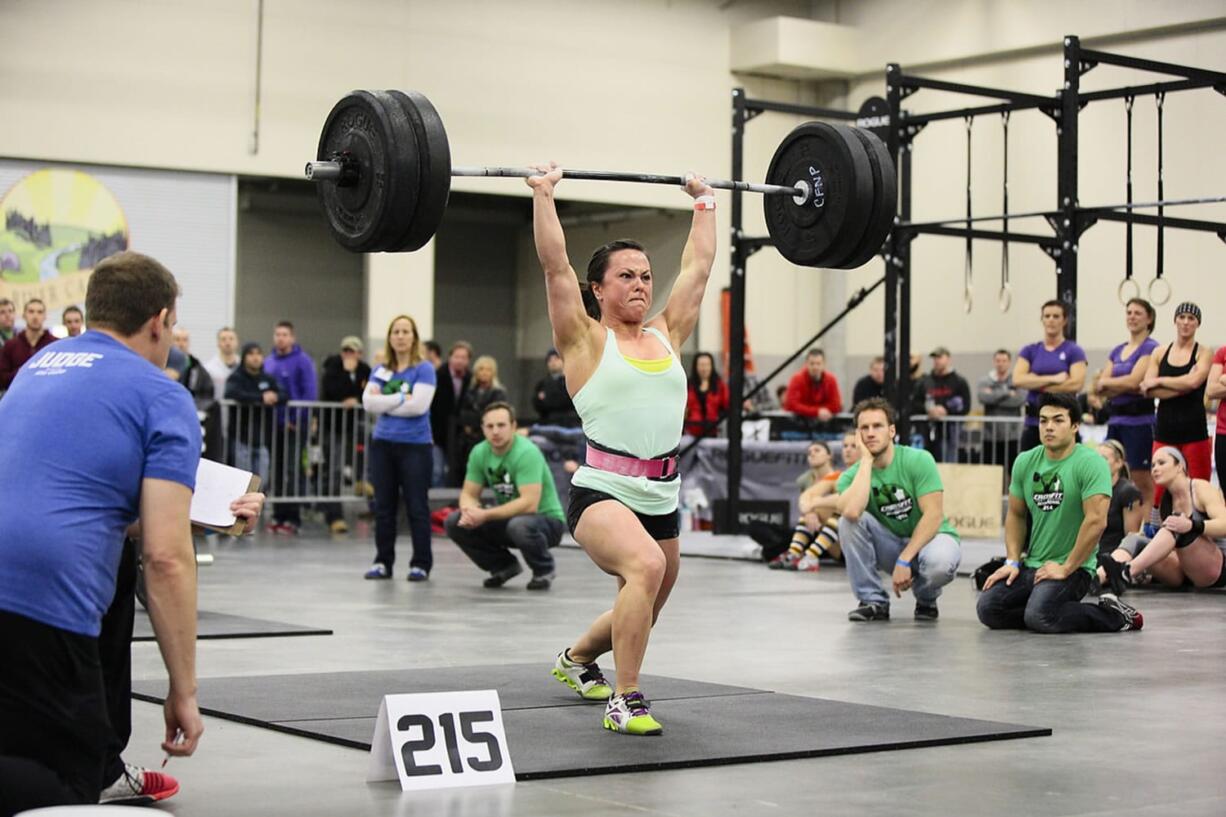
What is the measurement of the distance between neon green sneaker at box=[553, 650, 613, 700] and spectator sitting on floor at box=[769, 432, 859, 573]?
15.7 feet

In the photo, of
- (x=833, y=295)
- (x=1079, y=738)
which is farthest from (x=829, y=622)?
(x=833, y=295)

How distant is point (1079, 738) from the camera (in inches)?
170

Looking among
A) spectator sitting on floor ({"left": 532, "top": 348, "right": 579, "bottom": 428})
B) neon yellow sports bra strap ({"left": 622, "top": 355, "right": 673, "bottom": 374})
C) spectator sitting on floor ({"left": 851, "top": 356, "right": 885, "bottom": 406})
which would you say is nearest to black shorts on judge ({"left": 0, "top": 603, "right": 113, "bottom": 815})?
neon yellow sports bra strap ({"left": 622, "top": 355, "right": 673, "bottom": 374})

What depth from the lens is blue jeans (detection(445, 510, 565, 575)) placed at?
27.1 feet

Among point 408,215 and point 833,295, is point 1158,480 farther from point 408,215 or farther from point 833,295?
point 833,295

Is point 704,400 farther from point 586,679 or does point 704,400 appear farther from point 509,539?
point 586,679

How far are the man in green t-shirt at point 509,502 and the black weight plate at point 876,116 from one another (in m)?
3.29

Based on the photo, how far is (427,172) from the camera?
4.59 metres

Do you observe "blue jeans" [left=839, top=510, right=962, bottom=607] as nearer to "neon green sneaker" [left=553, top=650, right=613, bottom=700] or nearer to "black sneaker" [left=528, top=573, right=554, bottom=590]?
"black sneaker" [left=528, top=573, right=554, bottom=590]

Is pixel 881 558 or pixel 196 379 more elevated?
pixel 196 379

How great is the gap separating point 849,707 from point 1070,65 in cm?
567

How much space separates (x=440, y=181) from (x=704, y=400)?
850 cm

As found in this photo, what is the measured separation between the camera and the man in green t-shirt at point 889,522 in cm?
693

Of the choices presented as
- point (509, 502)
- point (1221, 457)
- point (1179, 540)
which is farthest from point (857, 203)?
point (1221, 457)
